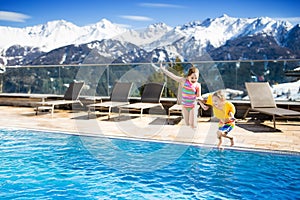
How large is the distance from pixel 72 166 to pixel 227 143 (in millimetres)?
2649

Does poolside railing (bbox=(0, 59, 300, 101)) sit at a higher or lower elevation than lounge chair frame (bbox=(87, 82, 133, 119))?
higher

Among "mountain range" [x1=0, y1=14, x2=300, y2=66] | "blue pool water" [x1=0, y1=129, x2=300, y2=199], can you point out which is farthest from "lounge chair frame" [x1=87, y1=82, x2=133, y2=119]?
"blue pool water" [x1=0, y1=129, x2=300, y2=199]

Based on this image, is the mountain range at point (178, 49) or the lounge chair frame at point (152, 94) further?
the mountain range at point (178, 49)

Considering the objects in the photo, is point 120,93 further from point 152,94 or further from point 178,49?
point 178,49

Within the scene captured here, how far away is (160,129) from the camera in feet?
23.3

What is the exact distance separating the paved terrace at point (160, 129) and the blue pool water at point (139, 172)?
452 mm

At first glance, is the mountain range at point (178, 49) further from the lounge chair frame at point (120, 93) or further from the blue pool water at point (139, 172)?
the blue pool water at point (139, 172)

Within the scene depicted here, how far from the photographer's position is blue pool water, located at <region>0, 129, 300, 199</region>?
3.92 meters

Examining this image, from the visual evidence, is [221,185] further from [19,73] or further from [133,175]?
[19,73]

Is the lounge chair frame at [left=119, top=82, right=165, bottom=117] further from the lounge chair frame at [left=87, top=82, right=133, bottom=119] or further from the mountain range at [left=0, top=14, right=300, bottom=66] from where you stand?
the mountain range at [left=0, top=14, right=300, bottom=66]

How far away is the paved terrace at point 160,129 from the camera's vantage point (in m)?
5.81

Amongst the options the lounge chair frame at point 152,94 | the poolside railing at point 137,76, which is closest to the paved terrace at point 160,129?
the lounge chair frame at point 152,94

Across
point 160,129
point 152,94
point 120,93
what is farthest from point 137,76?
point 160,129

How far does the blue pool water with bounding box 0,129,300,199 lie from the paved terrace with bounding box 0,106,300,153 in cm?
45
